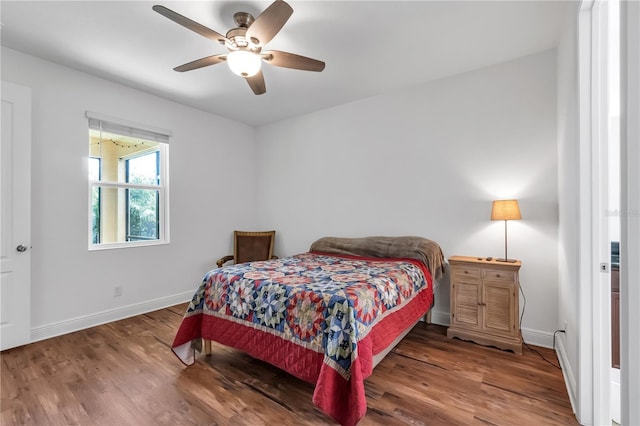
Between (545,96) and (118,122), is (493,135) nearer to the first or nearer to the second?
(545,96)

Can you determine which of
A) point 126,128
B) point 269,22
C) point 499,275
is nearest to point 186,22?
point 269,22

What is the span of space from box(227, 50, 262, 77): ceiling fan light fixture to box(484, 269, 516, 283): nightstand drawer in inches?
99.5

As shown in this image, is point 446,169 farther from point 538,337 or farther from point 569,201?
point 538,337

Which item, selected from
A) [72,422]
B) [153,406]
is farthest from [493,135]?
[72,422]

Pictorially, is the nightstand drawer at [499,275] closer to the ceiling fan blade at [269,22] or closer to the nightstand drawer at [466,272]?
the nightstand drawer at [466,272]

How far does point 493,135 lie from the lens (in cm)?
284

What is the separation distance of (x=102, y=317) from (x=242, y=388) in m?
2.15

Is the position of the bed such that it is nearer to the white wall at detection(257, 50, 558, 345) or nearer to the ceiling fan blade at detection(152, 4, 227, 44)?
the white wall at detection(257, 50, 558, 345)

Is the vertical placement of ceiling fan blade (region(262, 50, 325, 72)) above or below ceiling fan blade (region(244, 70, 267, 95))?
above

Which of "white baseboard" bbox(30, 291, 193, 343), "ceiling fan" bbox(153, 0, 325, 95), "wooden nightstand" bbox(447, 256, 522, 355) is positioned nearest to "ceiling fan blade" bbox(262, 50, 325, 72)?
"ceiling fan" bbox(153, 0, 325, 95)

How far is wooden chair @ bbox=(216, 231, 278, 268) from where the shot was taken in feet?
13.7

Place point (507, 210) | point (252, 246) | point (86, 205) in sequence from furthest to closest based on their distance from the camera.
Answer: point (252, 246), point (86, 205), point (507, 210)

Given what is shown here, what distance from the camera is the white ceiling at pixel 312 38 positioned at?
6.73 ft

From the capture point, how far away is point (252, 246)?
4254 millimetres
